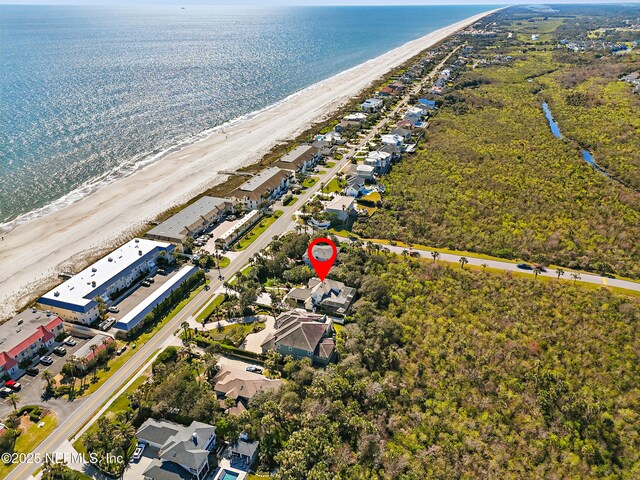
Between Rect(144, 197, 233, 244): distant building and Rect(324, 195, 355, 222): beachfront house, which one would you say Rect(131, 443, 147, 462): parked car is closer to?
Rect(144, 197, 233, 244): distant building

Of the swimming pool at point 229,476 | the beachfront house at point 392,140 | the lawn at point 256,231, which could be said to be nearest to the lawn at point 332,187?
the lawn at point 256,231

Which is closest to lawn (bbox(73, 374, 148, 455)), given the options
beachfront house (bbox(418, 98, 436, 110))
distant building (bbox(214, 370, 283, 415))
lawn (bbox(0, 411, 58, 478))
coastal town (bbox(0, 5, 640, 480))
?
coastal town (bbox(0, 5, 640, 480))

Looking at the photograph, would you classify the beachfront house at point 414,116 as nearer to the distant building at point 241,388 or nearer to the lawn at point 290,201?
the lawn at point 290,201

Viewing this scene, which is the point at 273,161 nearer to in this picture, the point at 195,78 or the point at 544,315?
the point at 544,315

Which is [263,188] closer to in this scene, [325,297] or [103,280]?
[325,297]

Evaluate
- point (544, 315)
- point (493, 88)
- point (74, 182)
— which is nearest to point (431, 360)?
point (544, 315)

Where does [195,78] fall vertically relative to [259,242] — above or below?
above

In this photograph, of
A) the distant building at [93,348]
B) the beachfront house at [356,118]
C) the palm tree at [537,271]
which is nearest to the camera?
the distant building at [93,348]
